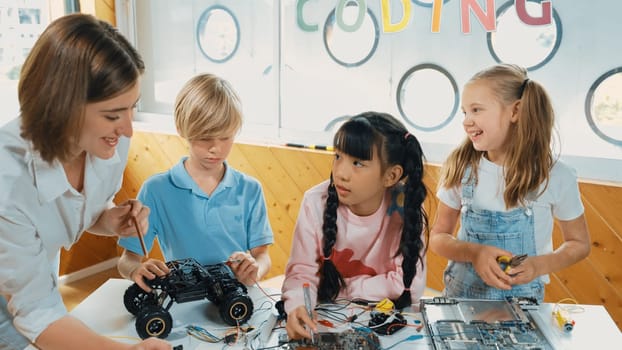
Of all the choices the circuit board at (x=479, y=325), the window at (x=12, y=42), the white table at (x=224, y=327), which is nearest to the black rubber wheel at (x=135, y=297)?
the white table at (x=224, y=327)

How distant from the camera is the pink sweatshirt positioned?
4.28 ft

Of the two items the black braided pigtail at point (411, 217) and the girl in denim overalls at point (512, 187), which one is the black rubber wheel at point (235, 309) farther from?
the girl in denim overalls at point (512, 187)

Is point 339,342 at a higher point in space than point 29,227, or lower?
lower

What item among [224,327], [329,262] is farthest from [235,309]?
[329,262]

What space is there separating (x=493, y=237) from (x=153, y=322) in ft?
3.10

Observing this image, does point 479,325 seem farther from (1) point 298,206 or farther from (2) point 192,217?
(1) point 298,206

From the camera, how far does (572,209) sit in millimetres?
1485

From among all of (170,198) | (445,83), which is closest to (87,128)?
(170,198)

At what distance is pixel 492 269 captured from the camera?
4.29 ft

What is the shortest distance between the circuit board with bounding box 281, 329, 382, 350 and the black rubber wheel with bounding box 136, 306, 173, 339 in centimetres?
25

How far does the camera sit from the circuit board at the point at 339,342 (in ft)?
3.44

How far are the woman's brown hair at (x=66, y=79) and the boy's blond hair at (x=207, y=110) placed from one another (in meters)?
0.47

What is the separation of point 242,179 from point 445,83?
1.18 meters

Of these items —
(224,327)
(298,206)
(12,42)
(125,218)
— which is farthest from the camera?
(12,42)
